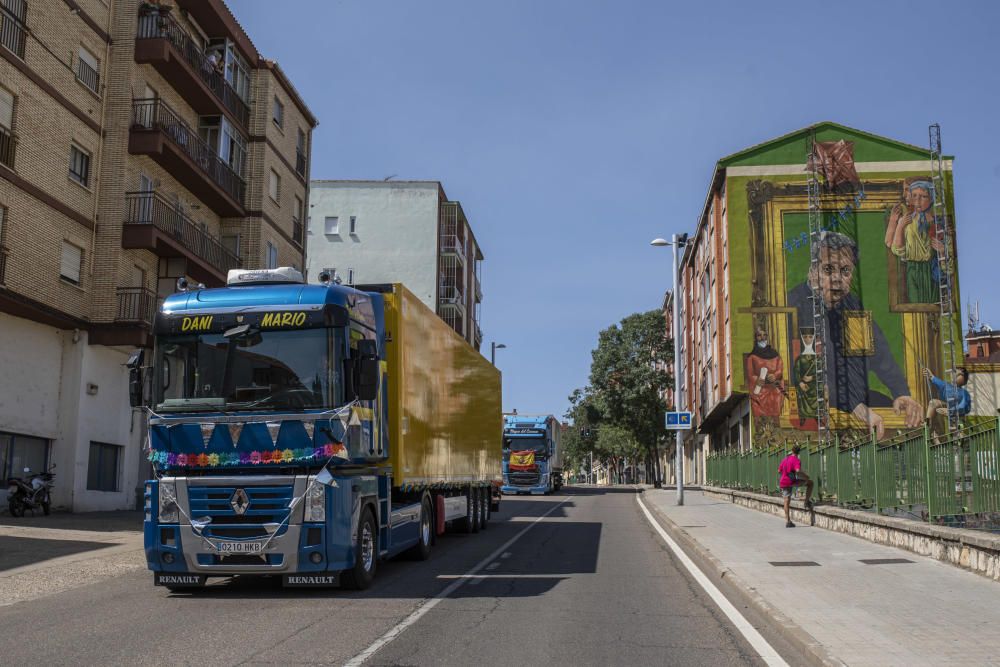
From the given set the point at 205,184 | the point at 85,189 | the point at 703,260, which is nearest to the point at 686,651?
the point at 85,189

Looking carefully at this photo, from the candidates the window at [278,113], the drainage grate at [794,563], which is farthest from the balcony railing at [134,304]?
the drainage grate at [794,563]

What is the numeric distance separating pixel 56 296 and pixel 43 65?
5438 mm

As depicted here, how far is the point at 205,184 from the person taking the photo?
94.5 ft

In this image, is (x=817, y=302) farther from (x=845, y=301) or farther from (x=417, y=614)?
(x=417, y=614)

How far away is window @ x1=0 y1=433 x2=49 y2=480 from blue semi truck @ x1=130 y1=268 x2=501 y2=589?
12.8 meters

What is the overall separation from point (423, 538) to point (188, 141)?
18.8 m

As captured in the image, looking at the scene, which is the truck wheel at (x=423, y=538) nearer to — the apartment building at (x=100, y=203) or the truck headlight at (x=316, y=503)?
the truck headlight at (x=316, y=503)

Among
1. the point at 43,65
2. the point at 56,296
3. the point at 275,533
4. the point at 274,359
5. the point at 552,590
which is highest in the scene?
the point at 43,65

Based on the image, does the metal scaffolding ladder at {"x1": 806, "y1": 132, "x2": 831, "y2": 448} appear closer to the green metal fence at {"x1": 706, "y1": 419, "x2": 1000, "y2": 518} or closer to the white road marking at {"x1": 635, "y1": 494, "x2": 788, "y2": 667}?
the green metal fence at {"x1": 706, "y1": 419, "x2": 1000, "y2": 518}

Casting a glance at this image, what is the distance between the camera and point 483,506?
20.2 metres

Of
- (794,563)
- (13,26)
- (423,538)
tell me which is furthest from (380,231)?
(794,563)

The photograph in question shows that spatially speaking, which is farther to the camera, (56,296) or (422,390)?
(56,296)

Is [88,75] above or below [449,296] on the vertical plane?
below

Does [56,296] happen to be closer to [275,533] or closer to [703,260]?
[275,533]
